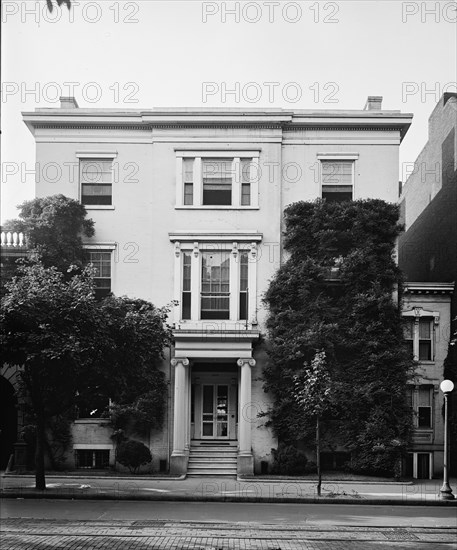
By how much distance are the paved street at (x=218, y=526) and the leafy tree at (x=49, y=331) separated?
334 centimetres

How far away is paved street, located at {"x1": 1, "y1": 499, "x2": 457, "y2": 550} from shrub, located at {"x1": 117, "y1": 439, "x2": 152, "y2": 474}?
5.72 m

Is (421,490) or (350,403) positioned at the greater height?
(350,403)

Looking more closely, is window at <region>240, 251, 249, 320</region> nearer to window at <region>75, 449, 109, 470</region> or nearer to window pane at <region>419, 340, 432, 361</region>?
window at <region>75, 449, 109, 470</region>

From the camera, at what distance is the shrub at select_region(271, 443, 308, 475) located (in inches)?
1060

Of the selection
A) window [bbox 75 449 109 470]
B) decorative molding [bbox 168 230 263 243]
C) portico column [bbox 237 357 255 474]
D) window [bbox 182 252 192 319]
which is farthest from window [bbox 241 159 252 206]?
window [bbox 75 449 109 470]

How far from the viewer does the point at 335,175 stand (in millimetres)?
29516

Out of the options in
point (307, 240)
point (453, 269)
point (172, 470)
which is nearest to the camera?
point (172, 470)

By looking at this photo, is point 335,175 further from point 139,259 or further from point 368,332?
point 139,259

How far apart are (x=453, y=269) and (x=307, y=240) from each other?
24.2 feet

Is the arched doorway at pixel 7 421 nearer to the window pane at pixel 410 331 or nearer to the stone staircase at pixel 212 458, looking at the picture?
the stone staircase at pixel 212 458

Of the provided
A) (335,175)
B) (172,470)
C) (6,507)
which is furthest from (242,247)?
(6,507)

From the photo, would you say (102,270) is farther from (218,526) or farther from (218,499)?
(218,526)

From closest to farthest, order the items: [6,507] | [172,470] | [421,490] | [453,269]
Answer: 1. [6,507]
2. [421,490]
3. [172,470]
4. [453,269]

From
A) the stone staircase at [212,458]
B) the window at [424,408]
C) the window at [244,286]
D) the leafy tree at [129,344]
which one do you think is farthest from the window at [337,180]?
the stone staircase at [212,458]
